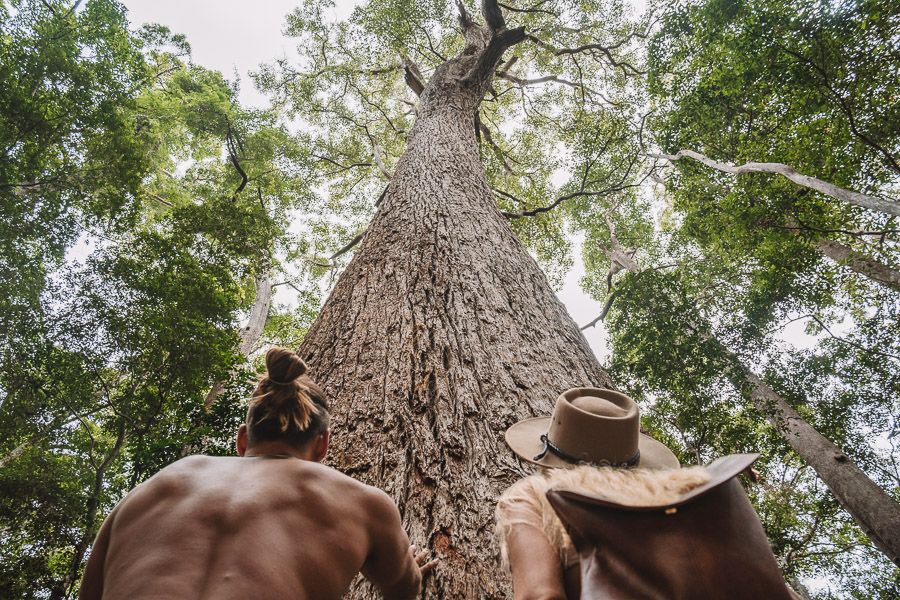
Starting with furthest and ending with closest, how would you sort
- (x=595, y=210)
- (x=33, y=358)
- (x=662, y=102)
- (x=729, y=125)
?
(x=595, y=210), (x=662, y=102), (x=729, y=125), (x=33, y=358)

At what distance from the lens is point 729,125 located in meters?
8.05

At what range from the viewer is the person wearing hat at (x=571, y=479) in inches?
38.3

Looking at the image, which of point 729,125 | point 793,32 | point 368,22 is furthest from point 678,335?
point 368,22

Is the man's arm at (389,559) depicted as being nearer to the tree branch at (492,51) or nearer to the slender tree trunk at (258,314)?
the tree branch at (492,51)

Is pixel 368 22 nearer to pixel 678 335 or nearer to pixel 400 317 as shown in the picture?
pixel 678 335

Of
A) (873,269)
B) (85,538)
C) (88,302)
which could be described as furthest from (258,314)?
(873,269)

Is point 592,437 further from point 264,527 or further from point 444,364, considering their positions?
point 444,364

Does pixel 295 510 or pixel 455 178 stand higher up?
pixel 455 178

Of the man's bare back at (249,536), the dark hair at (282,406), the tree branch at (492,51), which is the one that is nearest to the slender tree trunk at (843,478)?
the tree branch at (492,51)

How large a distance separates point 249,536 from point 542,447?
93 centimetres

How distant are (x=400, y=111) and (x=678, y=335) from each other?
490 inches

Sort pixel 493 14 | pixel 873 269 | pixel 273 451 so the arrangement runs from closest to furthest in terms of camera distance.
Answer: pixel 273 451 → pixel 873 269 → pixel 493 14

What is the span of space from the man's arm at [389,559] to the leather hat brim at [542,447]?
1.54 feet

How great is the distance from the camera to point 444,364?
2229mm
